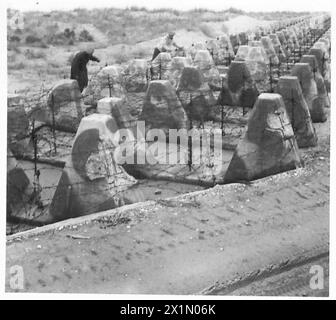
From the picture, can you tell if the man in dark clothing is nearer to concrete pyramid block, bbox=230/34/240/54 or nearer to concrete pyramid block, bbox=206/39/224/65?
concrete pyramid block, bbox=206/39/224/65

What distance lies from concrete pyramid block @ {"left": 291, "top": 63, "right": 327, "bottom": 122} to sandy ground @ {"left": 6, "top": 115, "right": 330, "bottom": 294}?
3479 millimetres

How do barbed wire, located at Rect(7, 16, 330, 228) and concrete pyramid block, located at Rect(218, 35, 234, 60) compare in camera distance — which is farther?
concrete pyramid block, located at Rect(218, 35, 234, 60)

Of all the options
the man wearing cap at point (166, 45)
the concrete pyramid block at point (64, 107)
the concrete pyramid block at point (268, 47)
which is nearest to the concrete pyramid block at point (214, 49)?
the concrete pyramid block at point (268, 47)

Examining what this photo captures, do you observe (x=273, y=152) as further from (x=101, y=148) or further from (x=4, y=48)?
(x=4, y=48)

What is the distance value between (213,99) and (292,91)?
2.30 m

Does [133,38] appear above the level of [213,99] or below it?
above

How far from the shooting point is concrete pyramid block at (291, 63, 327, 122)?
38.7ft

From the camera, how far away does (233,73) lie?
1245 centimetres

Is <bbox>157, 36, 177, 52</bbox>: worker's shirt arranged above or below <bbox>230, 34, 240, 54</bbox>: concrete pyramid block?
above

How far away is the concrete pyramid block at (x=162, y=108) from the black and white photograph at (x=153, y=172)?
17mm

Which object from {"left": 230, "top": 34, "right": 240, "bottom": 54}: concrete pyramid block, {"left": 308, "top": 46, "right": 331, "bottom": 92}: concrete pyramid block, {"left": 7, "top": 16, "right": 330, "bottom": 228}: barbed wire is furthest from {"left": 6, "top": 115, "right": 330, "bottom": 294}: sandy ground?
{"left": 230, "top": 34, "right": 240, "bottom": 54}: concrete pyramid block

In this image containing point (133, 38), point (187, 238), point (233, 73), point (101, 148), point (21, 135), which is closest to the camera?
point (187, 238)
